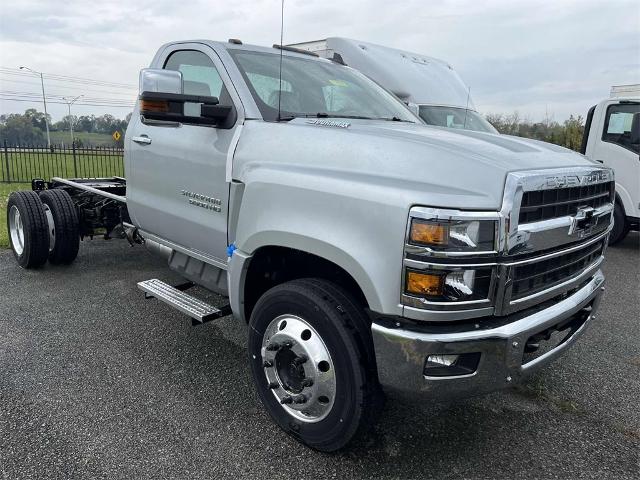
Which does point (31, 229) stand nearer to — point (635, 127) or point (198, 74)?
point (198, 74)

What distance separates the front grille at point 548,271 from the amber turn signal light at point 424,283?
0.34 m

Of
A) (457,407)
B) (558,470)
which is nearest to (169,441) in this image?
(457,407)

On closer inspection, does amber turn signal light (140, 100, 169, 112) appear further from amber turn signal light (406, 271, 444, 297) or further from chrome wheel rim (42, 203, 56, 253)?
chrome wheel rim (42, 203, 56, 253)

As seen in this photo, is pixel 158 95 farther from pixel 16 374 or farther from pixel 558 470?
pixel 558 470

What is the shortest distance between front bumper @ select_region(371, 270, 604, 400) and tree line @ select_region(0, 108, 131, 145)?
324cm

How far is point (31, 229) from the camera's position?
5207mm

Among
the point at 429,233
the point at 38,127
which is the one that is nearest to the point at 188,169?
the point at 429,233

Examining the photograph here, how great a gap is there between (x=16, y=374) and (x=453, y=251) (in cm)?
287

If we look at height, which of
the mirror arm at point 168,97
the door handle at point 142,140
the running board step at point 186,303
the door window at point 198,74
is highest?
the door window at point 198,74

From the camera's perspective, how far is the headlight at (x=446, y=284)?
2.05 meters

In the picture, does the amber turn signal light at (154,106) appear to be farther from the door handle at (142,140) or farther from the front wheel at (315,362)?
the front wheel at (315,362)

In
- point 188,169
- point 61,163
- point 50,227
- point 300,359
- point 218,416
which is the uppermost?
point 188,169

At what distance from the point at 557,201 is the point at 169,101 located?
79.7 inches

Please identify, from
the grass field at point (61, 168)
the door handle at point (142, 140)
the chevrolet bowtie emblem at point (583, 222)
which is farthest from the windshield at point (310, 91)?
the grass field at point (61, 168)
